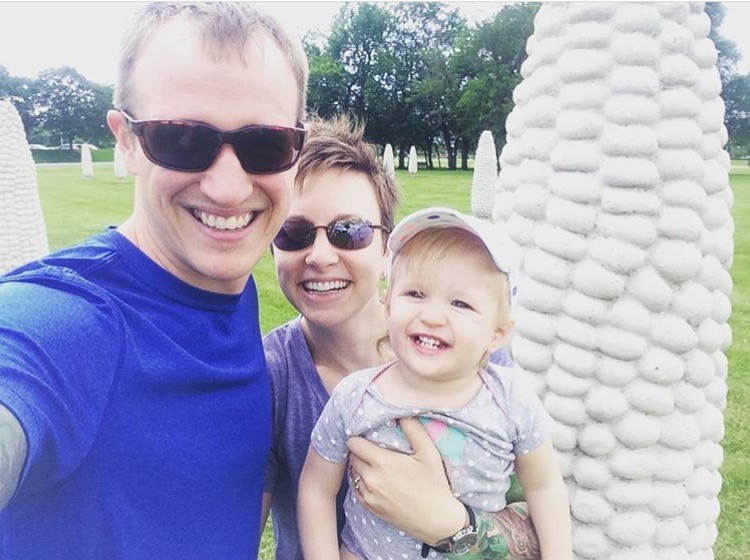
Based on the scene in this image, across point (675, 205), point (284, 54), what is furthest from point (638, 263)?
point (284, 54)

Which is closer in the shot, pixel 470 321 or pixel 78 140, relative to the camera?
pixel 470 321

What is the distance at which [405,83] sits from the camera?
55.6 meters

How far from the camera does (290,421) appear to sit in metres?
2.05

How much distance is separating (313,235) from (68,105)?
6293 cm

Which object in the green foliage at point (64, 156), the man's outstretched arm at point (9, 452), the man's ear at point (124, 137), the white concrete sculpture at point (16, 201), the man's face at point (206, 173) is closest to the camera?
the man's outstretched arm at point (9, 452)

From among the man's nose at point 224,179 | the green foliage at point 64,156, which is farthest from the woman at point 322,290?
the green foliage at point 64,156

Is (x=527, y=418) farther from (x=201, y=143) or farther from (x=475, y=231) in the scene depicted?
(x=201, y=143)

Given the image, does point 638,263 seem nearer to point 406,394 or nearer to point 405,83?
point 406,394

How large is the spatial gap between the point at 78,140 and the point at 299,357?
2492 inches

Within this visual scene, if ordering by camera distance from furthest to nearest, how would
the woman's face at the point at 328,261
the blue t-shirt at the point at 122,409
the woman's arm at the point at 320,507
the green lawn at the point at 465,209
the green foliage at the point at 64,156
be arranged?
the green foliage at the point at 64,156 → the green lawn at the point at 465,209 → the woman's face at the point at 328,261 → the woman's arm at the point at 320,507 → the blue t-shirt at the point at 122,409

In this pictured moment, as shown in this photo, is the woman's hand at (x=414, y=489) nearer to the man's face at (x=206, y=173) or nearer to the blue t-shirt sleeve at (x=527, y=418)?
the blue t-shirt sleeve at (x=527, y=418)

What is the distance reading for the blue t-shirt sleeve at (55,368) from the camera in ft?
3.72

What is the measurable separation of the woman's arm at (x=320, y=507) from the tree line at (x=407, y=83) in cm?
4515

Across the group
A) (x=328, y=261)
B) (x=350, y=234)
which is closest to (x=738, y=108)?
(x=350, y=234)
